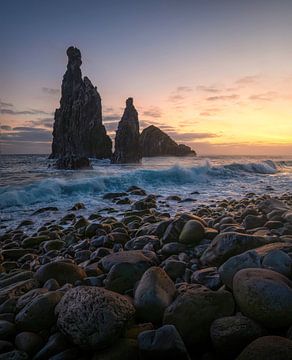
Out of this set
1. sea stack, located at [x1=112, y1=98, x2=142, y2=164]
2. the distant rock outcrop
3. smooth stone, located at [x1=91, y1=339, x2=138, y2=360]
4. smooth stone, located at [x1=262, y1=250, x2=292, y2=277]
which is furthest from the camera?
the distant rock outcrop

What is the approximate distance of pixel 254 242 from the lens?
3.39 metres

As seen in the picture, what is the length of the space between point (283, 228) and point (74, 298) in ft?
11.1

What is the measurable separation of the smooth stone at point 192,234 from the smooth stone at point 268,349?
245 cm

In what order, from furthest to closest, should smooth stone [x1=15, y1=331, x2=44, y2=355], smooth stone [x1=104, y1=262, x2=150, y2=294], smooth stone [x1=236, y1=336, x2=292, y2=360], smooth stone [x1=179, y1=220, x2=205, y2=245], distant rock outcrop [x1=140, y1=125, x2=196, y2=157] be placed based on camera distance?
distant rock outcrop [x1=140, y1=125, x2=196, y2=157]
smooth stone [x1=179, y1=220, x2=205, y2=245]
smooth stone [x1=104, y1=262, x2=150, y2=294]
smooth stone [x1=15, y1=331, x2=44, y2=355]
smooth stone [x1=236, y1=336, x2=292, y2=360]

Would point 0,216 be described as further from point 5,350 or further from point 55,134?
point 55,134

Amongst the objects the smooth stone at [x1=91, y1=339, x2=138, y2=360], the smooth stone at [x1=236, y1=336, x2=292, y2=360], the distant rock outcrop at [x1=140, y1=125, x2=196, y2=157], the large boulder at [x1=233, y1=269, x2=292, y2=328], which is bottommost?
the smooth stone at [x1=91, y1=339, x2=138, y2=360]

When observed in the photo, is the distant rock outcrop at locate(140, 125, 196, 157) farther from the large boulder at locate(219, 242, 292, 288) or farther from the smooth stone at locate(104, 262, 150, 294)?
the large boulder at locate(219, 242, 292, 288)

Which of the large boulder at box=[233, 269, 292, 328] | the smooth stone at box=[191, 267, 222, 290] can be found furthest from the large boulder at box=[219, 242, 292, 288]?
the large boulder at box=[233, 269, 292, 328]

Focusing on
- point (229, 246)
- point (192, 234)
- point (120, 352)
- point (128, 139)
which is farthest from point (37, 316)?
point (128, 139)

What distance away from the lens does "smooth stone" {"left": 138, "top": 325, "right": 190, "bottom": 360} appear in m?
1.92

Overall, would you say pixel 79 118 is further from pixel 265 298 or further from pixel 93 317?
pixel 265 298

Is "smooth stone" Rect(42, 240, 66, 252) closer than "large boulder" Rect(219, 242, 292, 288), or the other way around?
"large boulder" Rect(219, 242, 292, 288)

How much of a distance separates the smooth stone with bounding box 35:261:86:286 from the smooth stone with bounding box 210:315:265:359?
185cm

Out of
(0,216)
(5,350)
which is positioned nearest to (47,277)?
(5,350)
